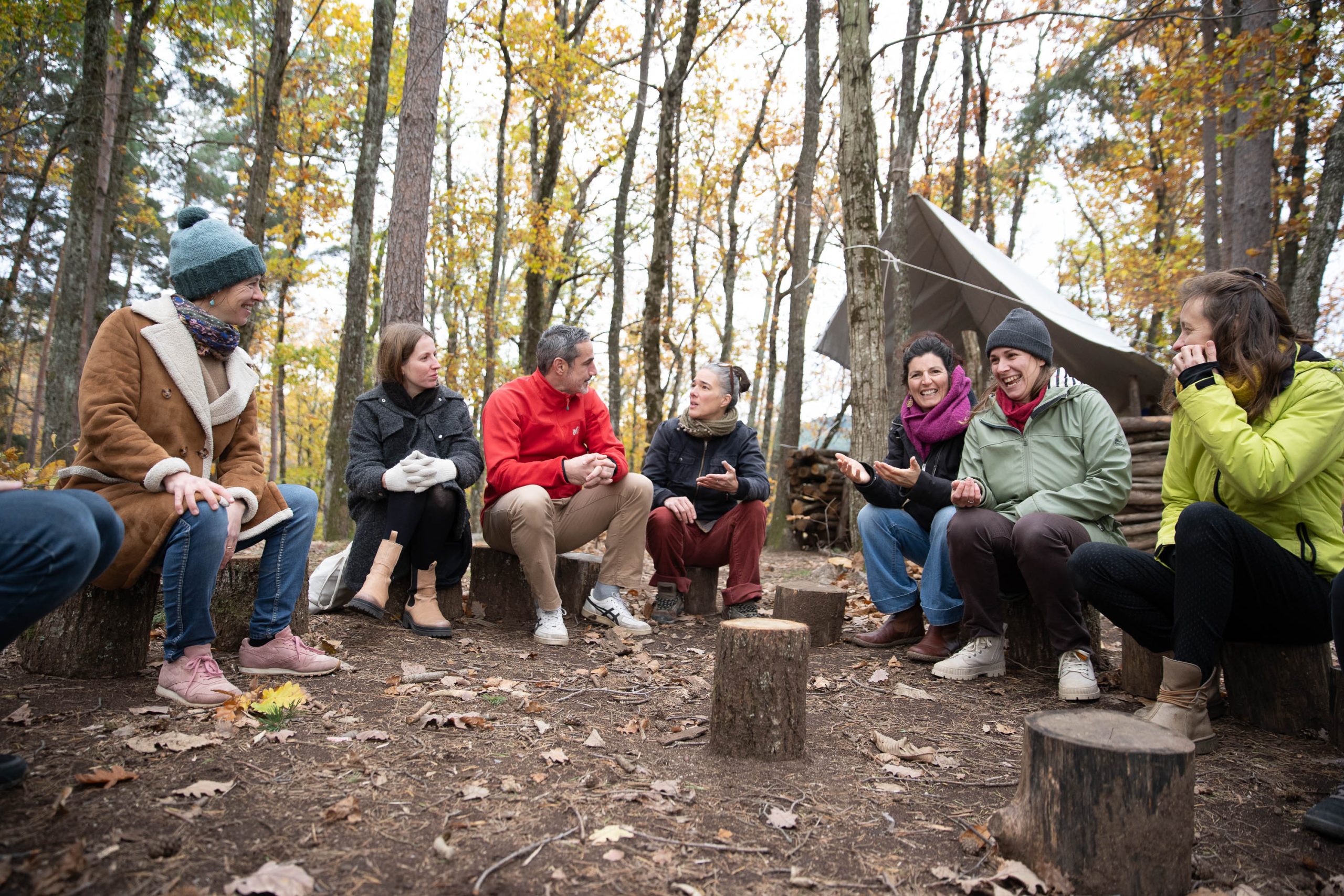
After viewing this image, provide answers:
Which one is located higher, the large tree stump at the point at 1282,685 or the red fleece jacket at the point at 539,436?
the red fleece jacket at the point at 539,436

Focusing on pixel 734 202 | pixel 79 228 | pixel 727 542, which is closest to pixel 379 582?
pixel 727 542

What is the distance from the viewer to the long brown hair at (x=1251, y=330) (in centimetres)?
270

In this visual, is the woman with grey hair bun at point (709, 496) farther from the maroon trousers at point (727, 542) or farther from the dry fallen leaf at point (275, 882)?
the dry fallen leaf at point (275, 882)

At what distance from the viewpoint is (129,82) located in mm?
9867

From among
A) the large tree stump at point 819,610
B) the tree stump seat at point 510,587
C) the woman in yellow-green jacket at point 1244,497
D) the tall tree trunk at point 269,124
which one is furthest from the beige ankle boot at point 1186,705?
the tall tree trunk at point 269,124

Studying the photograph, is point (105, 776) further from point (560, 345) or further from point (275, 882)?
point (560, 345)

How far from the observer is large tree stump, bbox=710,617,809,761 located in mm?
2521

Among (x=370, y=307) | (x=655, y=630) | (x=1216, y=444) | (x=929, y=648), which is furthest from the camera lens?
(x=370, y=307)

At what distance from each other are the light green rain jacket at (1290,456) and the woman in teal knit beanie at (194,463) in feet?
10.8

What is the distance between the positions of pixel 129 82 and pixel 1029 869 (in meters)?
12.4

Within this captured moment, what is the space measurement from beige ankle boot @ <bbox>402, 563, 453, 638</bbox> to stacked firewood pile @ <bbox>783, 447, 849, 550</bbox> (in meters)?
5.86

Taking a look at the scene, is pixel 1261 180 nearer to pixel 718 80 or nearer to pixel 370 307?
pixel 718 80

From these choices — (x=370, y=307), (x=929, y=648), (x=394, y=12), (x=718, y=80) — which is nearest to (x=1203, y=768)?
(x=929, y=648)

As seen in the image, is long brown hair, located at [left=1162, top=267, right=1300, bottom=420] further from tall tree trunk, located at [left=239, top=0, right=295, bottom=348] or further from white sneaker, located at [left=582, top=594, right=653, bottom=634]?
tall tree trunk, located at [left=239, top=0, right=295, bottom=348]
